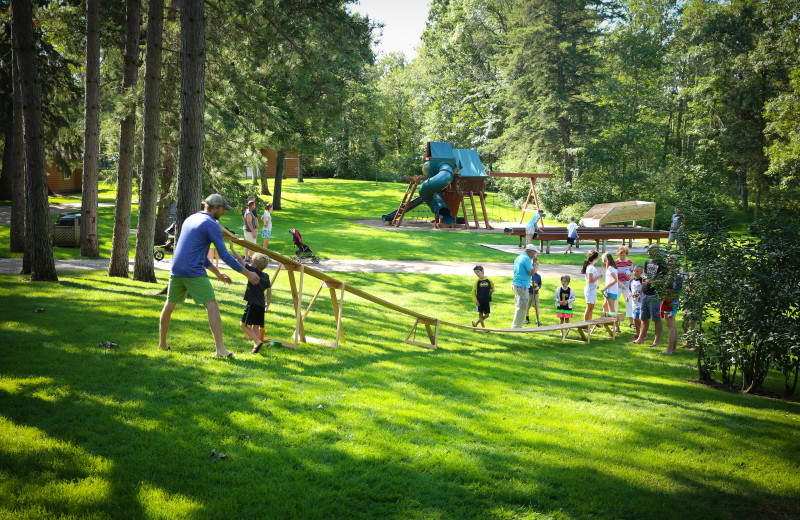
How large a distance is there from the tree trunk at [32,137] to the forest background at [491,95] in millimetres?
1686

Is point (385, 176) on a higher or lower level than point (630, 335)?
higher

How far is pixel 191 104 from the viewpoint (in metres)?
9.86

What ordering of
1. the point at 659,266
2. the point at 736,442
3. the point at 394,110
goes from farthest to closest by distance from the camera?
the point at 394,110, the point at 659,266, the point at 736,442

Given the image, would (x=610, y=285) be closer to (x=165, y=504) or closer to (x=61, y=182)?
(x=165, y=504)

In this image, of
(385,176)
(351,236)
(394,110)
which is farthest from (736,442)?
(394,110)

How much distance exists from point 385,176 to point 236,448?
54112 mm

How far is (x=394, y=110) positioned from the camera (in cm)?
6156

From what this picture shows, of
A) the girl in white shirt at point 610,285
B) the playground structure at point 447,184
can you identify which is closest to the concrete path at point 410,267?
the girl in white shirt at point 610,285

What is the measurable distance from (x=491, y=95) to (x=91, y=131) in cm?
4046

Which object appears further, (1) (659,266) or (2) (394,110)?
(2) (394,110)

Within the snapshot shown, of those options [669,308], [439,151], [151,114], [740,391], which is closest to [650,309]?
[669,308]

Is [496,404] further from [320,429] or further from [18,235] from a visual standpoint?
[18,235]

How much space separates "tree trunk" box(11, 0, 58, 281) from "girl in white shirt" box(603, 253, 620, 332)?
1243cm

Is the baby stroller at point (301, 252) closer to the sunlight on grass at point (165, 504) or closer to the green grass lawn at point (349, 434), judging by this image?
the green grass lawn at point (349, 434)
